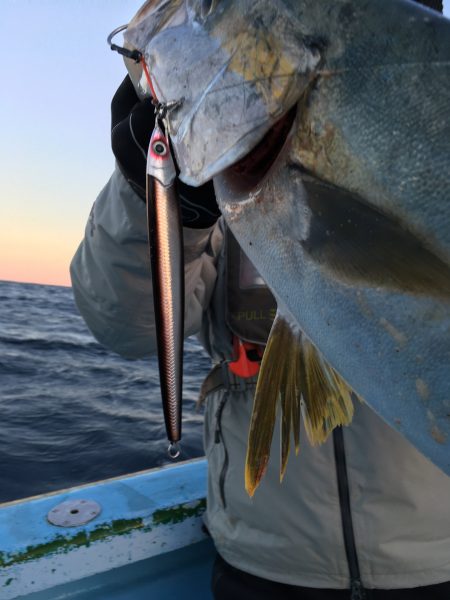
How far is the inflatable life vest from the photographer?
218cm

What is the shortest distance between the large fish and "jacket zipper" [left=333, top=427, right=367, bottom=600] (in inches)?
38.1

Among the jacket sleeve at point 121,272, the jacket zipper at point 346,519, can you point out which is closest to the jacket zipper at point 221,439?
the jacket sleeve at point 121,272

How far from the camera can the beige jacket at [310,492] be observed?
5.99ft

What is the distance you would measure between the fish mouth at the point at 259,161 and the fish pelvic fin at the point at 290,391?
0.94 ft

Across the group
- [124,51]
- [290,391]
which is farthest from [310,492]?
[124,51]

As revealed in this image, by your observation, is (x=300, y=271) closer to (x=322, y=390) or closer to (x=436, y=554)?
(x=322, y=390)

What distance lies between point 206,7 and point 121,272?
97 centimetres

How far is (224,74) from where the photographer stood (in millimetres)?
997

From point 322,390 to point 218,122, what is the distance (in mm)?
591

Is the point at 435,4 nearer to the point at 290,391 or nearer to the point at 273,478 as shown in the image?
the point at 290,391

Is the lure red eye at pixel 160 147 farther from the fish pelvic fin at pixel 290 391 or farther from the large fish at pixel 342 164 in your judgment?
the fish pelvic fin at pixel 290 391

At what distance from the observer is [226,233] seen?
91.4 inches

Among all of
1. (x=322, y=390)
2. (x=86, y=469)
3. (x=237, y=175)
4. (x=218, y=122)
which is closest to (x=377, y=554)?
(x=322, y=390)

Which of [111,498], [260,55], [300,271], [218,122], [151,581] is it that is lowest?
[151,581]
